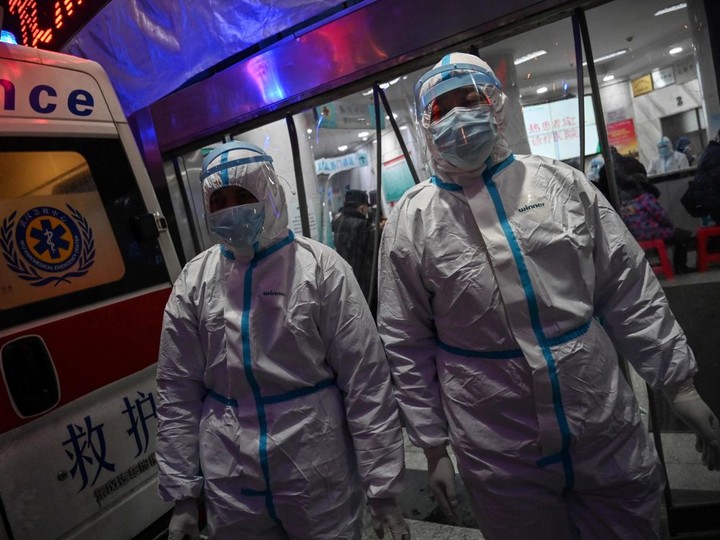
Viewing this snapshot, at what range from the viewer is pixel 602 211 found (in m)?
1.49

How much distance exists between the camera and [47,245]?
181 centimetres

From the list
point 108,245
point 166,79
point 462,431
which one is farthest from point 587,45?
point 166,79

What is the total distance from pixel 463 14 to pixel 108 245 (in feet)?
6.60

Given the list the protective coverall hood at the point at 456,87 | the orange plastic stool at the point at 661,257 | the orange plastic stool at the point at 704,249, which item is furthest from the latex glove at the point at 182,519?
the orange plastic stool at the point at 704,249

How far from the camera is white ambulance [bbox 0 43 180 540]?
1.67m

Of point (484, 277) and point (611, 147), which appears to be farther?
point (611, 147)

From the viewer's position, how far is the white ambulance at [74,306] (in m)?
1.67

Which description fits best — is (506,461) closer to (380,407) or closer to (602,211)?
(380,407)

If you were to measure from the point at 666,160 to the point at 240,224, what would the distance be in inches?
79.6

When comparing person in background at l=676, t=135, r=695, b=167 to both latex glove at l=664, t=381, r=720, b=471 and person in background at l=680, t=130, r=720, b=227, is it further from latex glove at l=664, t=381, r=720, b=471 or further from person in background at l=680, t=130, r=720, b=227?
latex glove at l=664, t=381, r=720, b=471

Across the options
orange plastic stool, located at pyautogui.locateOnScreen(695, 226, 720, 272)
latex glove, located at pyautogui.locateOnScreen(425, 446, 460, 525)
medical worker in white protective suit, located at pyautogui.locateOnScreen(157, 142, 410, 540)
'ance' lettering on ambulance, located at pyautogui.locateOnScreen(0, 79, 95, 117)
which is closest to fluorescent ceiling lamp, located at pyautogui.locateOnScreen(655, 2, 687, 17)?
orange plastic stool, located at pyautogui.locateOnScreen(695, 226, 720, 272)

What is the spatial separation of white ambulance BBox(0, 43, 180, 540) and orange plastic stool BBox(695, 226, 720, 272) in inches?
97.9

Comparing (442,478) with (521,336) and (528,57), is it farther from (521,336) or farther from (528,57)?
(528,57)

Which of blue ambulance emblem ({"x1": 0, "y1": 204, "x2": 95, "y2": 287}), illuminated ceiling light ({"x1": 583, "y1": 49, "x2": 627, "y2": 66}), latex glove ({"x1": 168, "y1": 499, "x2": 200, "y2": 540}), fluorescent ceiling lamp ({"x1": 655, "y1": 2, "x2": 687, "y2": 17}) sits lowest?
latex glove ({"x1": 168, "y1": 499, "x2": 200, "y2": 540})
